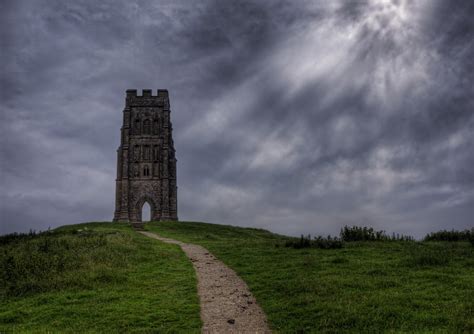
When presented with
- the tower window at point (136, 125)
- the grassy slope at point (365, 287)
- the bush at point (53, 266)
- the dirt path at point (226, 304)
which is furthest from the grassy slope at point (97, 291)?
the tower window at point (136, 125)

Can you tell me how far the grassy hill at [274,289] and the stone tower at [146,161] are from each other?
127ft

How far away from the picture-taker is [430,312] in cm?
926

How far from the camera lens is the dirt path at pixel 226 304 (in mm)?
9516

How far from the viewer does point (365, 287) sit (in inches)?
453

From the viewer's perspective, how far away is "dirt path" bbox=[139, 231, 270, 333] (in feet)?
31.2

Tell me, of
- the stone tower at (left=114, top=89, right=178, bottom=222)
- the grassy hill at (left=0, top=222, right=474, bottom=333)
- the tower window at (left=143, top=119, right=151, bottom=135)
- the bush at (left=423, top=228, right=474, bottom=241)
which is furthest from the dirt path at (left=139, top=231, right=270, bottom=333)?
the tower window at (left=143, top=119, right=151, bottom=135)

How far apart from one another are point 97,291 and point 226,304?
4.73m

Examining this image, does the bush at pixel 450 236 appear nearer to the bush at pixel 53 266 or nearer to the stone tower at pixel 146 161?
the bush at pixel 53 266

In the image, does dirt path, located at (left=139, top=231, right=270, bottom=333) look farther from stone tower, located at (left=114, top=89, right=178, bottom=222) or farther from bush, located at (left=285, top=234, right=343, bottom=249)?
stone tower, located at (left=114, top=89, right=178, bottom=222)

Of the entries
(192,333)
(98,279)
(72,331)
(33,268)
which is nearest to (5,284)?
(33,268)

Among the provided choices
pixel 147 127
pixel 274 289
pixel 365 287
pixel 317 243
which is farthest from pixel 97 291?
pixel 147 127

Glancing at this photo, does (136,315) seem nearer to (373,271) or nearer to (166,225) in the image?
(373,271)

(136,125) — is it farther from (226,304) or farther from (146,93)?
(226,304)

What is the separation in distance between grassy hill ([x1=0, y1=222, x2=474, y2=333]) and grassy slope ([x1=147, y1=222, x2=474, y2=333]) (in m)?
0.03
